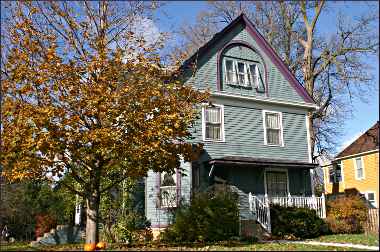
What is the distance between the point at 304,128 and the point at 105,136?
47.9 feet

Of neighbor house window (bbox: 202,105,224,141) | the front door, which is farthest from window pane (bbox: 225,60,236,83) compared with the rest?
the front door

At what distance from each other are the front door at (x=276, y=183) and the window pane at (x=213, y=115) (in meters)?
3.87

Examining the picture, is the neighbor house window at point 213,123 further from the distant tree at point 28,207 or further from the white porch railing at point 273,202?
the distant tree at point 28,207

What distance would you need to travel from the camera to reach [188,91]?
15.2 m

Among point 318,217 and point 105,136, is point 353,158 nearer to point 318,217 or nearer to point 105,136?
point 318,217

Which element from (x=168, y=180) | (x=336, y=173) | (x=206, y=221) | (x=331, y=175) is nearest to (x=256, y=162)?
(x=168, y=180)

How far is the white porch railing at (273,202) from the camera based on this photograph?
19531 mm

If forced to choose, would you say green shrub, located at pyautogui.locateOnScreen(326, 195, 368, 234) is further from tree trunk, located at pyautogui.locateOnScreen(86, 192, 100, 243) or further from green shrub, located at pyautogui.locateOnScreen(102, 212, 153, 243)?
tree trunk, located at pyautogui.locateOnScreen(86, 192, 100, 243)

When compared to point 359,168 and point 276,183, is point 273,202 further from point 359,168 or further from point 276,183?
point 359,168

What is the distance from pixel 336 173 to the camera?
3619cm

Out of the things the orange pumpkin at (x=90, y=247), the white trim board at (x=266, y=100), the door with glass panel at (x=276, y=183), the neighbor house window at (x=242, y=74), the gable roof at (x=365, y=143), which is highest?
the neighbor house window at (x=242, y=74)

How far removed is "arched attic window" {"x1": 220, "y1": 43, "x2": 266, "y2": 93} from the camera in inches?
896

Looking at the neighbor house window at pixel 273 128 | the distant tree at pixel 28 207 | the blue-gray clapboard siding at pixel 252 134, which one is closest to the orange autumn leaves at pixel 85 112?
the blue-gray clapboard siding at pixel 252 134

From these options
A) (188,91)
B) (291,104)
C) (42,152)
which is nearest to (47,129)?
(42,152)
